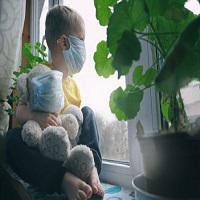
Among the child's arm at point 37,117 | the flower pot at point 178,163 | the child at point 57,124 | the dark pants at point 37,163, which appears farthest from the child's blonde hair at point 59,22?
the flower pot at point 178,163

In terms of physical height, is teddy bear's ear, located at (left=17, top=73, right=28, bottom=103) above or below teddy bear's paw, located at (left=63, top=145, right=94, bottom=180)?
above

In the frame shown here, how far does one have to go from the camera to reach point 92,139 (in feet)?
2.64

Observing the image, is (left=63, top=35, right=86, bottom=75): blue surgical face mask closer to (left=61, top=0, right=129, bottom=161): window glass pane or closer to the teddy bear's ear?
(left=61, top=0, right=129, bottom=161): window glass pane

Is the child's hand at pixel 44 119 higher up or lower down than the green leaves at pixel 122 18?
lower down

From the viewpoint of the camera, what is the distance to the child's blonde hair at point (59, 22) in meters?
0.95

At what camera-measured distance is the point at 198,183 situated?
368 mm

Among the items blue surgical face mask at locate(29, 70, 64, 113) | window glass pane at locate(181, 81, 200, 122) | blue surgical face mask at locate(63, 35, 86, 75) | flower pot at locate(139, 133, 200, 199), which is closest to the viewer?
flower pot at locate(139, 133, 200, 199)

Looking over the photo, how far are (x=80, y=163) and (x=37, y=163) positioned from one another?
Answer: 0.13 meters

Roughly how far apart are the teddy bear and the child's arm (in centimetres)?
2

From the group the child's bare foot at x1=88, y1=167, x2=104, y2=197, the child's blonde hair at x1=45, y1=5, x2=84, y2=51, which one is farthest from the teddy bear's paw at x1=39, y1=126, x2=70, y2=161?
the child's blonde hair at x1=45, y1=5, x2=84, y2=51

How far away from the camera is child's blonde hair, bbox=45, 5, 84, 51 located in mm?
950

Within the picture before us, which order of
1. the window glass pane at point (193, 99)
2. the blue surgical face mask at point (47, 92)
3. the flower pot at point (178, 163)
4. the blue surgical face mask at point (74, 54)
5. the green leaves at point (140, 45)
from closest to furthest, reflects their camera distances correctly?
the green leaves at point (140, 45) < the flower pot at point (178, 163) < the window glass pane at point (193, 99) < the blue surgical face mask at point (47, 92) < the blue surgical face mask at point (74, 54)

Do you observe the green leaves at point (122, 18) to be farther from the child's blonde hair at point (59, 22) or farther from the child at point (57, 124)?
the child's blonde hair at point (59, 22)

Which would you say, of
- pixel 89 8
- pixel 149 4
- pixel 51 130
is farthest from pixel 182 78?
pixel 89 8
